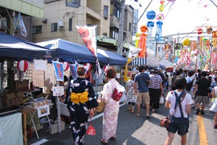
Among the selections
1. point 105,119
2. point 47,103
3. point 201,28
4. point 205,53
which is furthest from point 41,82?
point 205,53

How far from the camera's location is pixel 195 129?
468cm

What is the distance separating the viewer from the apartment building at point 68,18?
16.0 meters

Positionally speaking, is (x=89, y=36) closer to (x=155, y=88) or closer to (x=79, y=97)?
(x=79, y=97)

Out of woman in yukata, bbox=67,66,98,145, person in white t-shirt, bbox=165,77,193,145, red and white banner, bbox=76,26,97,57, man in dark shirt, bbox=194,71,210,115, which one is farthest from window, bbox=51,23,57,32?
person in white t-shirt, bbox=165,77,193,145

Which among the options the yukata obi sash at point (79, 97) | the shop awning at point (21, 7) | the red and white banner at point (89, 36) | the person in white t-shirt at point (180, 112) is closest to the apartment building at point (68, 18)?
the shop awning at point (21, 7)

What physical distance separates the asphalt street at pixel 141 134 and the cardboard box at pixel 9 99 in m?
1.03

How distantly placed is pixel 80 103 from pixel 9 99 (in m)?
1.93

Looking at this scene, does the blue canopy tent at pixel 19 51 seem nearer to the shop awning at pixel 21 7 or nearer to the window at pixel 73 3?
the shop awning at pixel 21 7

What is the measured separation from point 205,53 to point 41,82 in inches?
752

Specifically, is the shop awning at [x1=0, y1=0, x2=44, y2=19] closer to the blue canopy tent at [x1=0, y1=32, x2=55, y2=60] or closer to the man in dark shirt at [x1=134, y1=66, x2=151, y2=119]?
the blue canopy tent at [x1=0, y1=32, x2=55, y2=60]

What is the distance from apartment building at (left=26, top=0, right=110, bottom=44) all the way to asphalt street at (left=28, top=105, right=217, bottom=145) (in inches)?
507

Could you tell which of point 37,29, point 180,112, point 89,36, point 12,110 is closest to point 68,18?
point 37,29

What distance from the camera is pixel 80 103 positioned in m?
3.04

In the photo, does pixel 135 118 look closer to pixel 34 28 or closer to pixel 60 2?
pixel 60 2
